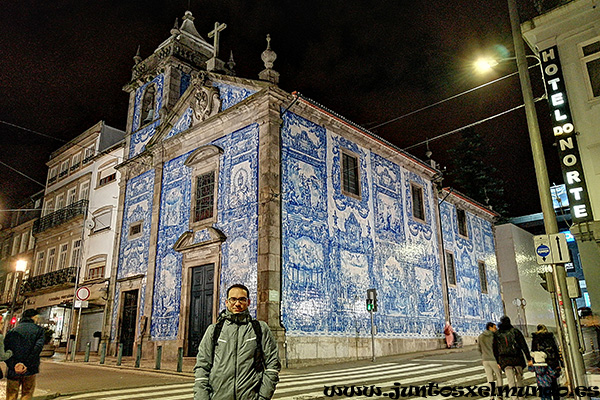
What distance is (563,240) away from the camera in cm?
694

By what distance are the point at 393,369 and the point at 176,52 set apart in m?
17.0

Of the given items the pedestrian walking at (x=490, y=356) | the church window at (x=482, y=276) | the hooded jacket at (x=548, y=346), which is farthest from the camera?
the church window at (x=482, y=276)

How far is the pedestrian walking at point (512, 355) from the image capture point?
6980mm

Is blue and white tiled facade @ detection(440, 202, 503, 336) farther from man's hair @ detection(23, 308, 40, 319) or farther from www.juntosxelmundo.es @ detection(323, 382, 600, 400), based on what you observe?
man's hair @ detection(23, 308, 40, 319)

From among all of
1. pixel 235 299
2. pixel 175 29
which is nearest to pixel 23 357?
pixel 235 299

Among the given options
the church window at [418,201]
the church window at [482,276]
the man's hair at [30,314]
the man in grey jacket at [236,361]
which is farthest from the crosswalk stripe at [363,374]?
the church window at [482,276]

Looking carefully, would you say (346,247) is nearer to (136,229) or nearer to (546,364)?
(136,229)

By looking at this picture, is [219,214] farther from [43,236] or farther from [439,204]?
[43,236]

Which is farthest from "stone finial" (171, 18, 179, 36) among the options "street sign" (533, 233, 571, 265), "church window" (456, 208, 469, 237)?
"street sign" (533, 233, 571, 265)

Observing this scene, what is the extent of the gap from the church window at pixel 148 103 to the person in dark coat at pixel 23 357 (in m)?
16.8

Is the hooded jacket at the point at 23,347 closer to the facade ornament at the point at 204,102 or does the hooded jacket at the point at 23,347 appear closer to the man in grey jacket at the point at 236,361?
the man in grey jacket at the point at 236,361

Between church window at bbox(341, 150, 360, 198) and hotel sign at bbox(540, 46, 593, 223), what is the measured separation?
725cm

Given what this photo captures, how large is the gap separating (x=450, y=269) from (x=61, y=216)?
877 inches

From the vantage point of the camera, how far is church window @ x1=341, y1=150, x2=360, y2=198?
58.2 feet
